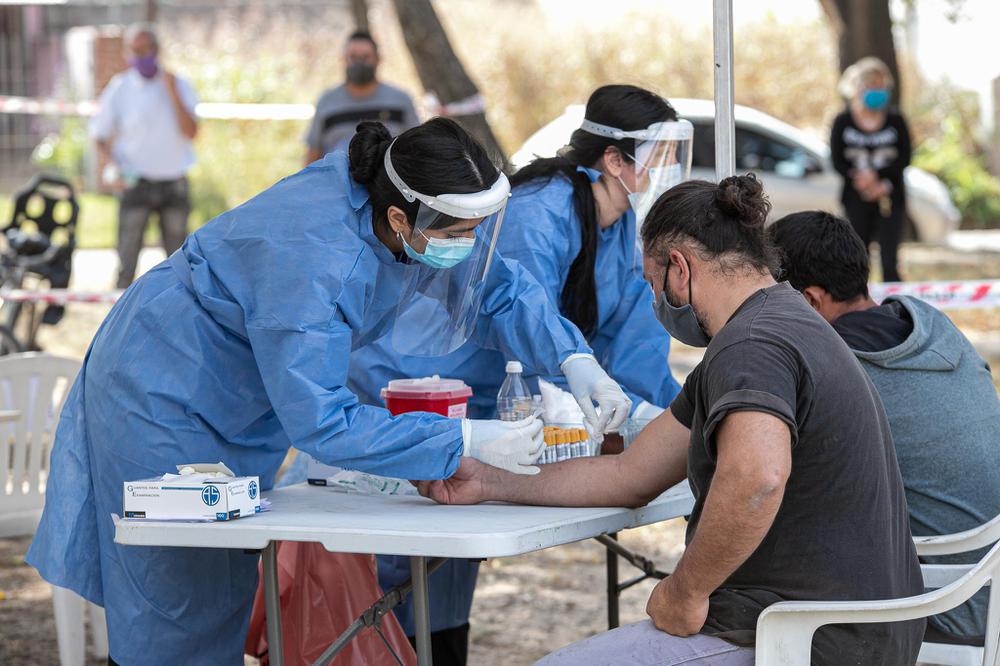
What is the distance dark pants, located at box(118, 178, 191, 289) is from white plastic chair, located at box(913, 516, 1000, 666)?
5548mm

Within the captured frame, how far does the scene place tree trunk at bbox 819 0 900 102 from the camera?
11102 millimetres

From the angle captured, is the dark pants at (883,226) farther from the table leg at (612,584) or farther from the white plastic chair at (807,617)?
the white plastic chair at (807,617)

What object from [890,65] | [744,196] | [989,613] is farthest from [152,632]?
[890,65]

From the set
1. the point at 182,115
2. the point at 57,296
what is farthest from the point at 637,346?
the point at 182,115

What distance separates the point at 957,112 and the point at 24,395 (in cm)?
1464

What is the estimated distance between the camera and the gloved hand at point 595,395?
2.44 meters

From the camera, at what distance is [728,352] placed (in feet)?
5.99

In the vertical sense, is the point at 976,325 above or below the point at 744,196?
below

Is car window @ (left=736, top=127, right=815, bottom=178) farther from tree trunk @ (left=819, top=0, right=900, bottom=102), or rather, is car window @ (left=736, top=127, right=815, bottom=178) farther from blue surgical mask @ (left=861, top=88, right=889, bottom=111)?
blue surgical mask @ (left=861, top=88, right=889, bottom=111)

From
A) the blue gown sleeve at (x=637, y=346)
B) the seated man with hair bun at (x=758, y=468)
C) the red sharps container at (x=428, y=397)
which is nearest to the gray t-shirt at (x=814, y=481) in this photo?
the seated man with hair bun at (x=758, y=468)

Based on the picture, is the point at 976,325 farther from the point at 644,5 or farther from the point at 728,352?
the point at 644,5

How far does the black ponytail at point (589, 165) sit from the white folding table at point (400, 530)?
2.74ft

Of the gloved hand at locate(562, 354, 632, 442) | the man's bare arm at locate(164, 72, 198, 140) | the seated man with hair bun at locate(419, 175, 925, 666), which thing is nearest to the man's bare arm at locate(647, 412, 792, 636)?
the seated man with hair bun at locate(419, 175, 925, 666)

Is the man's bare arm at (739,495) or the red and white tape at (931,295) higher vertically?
the man's bare arm at (739,495)
